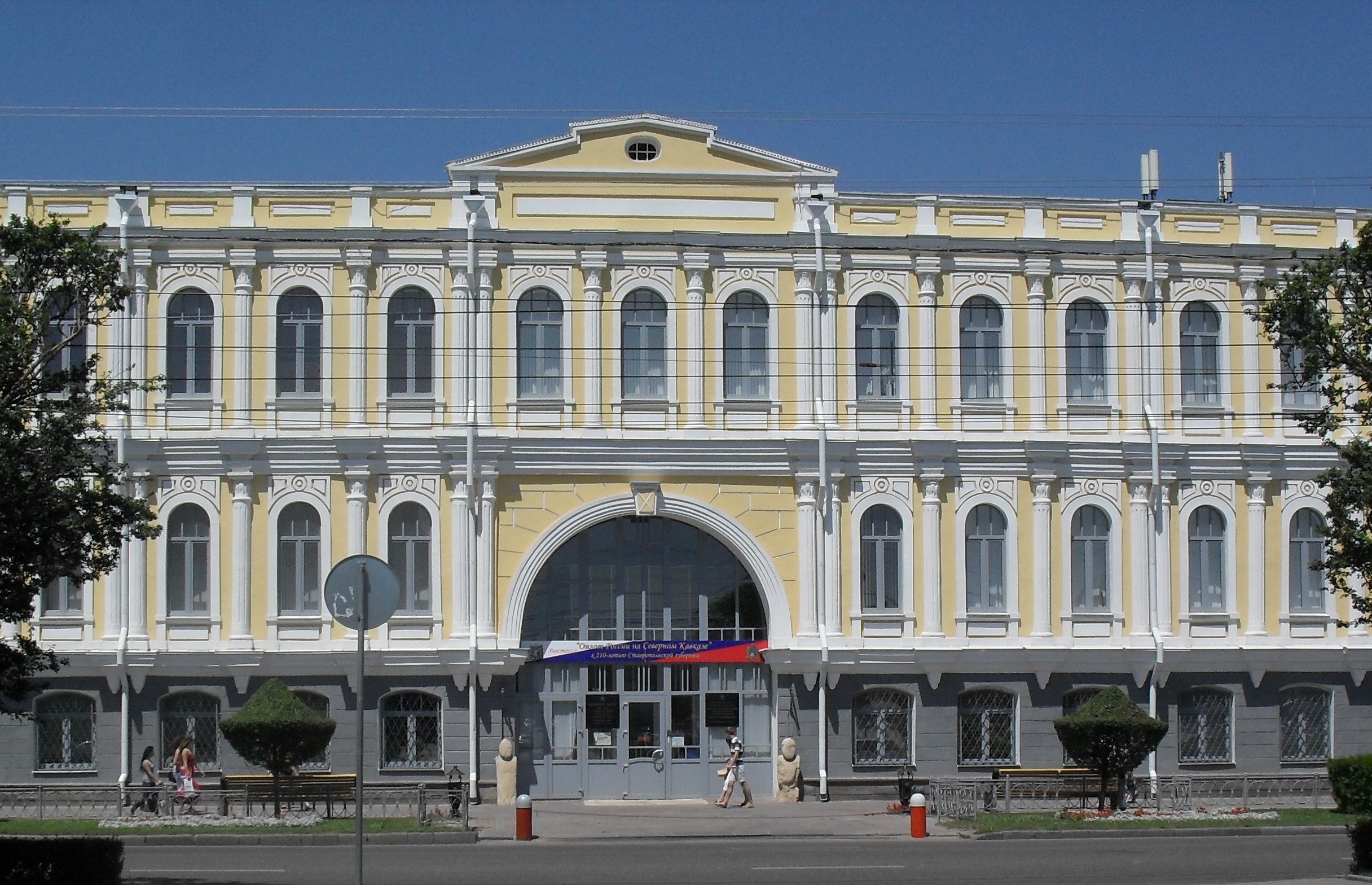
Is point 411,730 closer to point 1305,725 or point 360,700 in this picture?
point 1305,725

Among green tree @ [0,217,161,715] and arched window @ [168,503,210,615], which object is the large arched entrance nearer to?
arched window @ [168,503,210,615]

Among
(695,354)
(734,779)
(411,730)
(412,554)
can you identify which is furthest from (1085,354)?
(411,730)

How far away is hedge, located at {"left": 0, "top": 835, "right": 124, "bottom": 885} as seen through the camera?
1747 centimetres

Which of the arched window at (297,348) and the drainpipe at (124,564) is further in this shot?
the arched window at (297,348)

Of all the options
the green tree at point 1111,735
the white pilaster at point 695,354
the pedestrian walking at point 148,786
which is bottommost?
the pedestrian walking at point 148,786

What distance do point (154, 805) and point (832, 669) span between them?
42.6ft

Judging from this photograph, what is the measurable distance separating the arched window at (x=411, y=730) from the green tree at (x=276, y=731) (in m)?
3.96

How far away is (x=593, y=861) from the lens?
79.6ft

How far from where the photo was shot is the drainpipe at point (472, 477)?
33531 millimetres

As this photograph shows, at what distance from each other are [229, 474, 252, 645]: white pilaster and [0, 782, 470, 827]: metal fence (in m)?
3.44

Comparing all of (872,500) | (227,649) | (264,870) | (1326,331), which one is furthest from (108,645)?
(1326,331)

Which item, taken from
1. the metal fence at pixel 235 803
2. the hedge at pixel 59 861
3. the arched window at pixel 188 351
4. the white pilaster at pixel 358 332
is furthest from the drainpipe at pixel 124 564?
the hedge at pixel 59 861

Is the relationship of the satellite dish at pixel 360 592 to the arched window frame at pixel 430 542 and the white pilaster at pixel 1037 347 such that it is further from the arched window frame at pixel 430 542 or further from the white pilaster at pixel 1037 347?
the white pilaster at pixel 1037 347

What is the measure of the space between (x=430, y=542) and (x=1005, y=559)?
458 inches
